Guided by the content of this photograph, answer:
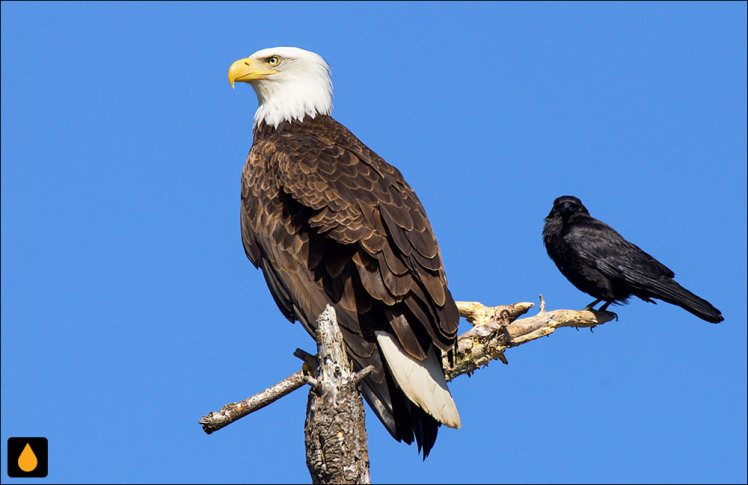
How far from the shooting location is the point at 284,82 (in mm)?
8227

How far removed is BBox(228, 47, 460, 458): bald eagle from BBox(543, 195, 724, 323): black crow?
8.08 feet

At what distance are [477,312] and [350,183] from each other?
1580mm

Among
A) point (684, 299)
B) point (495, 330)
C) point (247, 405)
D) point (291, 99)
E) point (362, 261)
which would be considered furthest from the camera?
point (684, 299)

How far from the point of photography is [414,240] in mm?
6348

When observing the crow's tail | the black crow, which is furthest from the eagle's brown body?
the crow's tail

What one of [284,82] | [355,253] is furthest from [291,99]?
[355,253]

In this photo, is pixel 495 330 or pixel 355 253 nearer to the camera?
pixel 355 253

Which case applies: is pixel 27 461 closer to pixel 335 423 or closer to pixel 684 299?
pixel 335 423

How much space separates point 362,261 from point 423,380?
0.90m

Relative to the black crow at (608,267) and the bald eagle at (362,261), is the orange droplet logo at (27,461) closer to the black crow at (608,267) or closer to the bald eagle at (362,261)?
the bald eagle at (362,261)

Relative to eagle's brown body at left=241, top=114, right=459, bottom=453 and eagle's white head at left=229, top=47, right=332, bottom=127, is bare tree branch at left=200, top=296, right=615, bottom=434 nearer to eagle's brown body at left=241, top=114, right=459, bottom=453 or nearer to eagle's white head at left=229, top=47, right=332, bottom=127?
eagle's brown body at left=241, top=114, right=459, bottom=453

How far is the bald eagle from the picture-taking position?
6.07 m

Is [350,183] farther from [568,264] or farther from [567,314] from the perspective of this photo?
[568,264]

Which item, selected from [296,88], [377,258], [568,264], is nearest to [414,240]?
[377,258]
